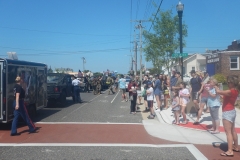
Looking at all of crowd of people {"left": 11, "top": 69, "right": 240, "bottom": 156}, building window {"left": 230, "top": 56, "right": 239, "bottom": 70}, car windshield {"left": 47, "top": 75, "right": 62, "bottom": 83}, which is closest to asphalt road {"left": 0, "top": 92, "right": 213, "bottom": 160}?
crowd of people {"left": 11, "top": 69, "right": 240, "bottom": 156}

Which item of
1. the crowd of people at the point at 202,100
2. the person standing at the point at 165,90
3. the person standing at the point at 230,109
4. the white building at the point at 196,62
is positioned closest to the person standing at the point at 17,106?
the crowd of people at the point at 202,100

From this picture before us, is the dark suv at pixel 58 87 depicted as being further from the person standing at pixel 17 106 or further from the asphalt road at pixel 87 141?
the person standing at pixel 17 106

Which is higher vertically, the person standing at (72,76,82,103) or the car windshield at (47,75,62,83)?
the car windshield at (47,75,62,83)

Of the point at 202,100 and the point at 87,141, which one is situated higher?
the point at 202,100

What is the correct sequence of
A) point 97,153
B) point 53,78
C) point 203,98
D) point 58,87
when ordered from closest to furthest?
1. point 97,153
2. point 203,98
3. point 58,87
4. point 53,78

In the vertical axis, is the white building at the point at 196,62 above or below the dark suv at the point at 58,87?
above

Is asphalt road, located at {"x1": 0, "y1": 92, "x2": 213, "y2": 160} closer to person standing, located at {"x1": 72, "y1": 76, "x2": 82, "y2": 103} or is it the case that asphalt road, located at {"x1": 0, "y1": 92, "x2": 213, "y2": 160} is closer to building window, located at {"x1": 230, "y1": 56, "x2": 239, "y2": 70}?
person standing, located at {"x1": 72, "y1": 76, "x2": 82, "y2": 103}

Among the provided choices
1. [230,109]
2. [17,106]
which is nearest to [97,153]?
[230,109]

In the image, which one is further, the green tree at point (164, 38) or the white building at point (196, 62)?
the white building at point (196, 62)

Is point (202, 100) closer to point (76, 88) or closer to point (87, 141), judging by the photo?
point (87, 141)

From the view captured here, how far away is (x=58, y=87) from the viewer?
16906 millimetres

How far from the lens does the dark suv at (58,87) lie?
55.2 ft

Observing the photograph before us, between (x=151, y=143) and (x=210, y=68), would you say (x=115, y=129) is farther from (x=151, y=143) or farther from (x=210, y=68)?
(x=210, y=68)

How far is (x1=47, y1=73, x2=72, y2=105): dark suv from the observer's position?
16812 millimetres
